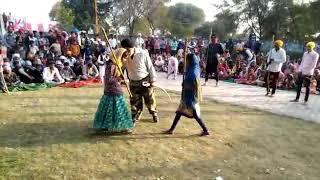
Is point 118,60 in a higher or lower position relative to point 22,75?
higher

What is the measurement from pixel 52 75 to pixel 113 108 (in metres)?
7.73

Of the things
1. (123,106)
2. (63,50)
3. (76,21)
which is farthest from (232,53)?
(76,21)

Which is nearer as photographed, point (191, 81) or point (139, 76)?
point (191, 81)

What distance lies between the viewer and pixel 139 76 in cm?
785

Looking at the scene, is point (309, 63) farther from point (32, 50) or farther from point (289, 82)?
point (32, 50)

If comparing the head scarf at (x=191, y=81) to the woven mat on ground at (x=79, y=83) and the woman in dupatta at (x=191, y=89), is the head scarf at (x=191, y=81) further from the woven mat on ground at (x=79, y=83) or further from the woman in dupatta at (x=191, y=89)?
the woven mat on ground at (x=79, y=83)

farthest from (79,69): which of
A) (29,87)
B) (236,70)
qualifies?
(236,70)

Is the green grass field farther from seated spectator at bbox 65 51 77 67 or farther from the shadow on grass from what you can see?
seated spectator at bbox 65 51 77 67

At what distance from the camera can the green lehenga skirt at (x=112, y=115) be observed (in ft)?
A: 24.0

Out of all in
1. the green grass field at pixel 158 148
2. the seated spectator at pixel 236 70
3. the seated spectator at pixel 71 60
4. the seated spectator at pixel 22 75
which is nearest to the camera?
the green grass field at pixel 158 148

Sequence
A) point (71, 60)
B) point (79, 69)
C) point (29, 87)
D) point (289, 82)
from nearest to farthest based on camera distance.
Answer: point (29, 87)
point (289, 82)
point (79, 69)
point (71, 60)

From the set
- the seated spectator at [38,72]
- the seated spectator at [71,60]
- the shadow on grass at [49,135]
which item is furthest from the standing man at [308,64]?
the seated spectator at [71,60]

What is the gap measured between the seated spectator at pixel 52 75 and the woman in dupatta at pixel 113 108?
7.31m

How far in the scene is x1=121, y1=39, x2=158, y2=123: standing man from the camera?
7770 millimetres
